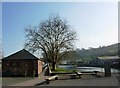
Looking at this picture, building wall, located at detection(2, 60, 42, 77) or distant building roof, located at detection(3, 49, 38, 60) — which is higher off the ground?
distant building roof, located at detection(3, 49, 38, 60)

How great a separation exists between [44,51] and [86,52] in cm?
12940

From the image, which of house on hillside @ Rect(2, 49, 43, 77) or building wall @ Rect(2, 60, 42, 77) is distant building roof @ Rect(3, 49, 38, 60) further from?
building wall @ Rect(2, 60, 42, 77)

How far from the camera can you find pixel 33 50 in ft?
169

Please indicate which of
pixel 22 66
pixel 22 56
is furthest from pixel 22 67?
pixel 22 56

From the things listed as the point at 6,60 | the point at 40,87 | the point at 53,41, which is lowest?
the point at 40,87

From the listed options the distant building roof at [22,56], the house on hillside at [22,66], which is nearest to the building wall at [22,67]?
the house on hillside at [22,66]

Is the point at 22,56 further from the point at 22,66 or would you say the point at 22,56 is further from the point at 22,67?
the point at 22,67

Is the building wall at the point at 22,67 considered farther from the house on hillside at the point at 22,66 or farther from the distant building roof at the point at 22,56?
the distant building roof at the point at 22,56

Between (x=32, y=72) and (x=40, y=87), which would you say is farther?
(x=32, y=72)

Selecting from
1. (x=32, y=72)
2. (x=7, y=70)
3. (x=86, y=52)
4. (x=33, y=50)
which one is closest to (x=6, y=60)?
(x=7, y=70)

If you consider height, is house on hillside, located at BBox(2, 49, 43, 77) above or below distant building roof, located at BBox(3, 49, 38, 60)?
below

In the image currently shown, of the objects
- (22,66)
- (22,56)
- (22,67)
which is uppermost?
(22,56)

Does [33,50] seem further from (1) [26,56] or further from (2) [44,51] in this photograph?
(1) [26,56]

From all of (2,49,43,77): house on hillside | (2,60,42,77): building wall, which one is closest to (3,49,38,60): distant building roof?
(2,49,43,77): house on hillside
